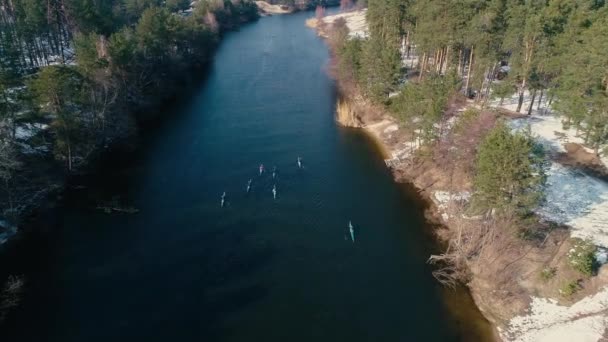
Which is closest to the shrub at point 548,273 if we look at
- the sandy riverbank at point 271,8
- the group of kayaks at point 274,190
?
the group of kayaks at point 274,190

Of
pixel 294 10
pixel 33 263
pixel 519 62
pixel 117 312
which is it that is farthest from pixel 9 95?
pixel 294 10

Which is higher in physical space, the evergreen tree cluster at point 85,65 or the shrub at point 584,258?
the evergreen tree cluster at point 85,65

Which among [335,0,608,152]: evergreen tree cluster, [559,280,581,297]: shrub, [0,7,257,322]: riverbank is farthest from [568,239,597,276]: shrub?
[0,7,257,322]: riverbank

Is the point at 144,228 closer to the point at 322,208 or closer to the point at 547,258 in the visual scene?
the point at 322,208

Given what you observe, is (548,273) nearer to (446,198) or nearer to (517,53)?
(446,198)

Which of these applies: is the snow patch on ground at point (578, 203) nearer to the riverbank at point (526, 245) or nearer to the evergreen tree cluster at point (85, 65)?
the riverbank at point (526, 245)

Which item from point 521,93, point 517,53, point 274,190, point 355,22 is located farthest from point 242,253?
point 355,22
